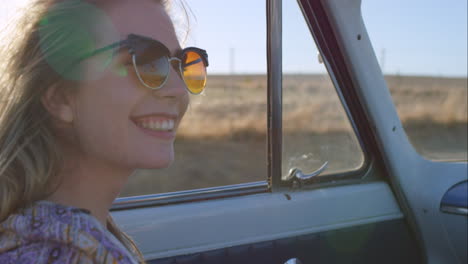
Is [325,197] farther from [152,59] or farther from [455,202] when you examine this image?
[152,59]

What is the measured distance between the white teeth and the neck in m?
0.13

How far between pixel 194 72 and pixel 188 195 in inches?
34.5

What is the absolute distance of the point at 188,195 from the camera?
1.96m

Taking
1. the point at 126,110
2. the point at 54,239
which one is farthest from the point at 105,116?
the point at 54,239

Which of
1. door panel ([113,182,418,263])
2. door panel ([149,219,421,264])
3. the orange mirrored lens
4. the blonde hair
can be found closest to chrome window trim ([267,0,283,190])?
door panel ([113,182,418,263])

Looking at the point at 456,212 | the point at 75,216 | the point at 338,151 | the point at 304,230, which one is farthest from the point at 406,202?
the point at 75,216

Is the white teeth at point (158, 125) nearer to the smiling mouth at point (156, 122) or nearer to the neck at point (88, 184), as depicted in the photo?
the smiling mouth at point (156, 122)

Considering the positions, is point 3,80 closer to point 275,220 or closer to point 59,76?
point 59,76

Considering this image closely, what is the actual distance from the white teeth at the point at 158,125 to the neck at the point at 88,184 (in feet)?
0.42

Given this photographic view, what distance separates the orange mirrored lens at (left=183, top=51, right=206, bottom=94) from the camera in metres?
1.17

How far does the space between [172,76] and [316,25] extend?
1137mm

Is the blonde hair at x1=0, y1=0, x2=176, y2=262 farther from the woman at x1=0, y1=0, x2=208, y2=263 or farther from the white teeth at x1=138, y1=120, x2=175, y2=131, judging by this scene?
the white teeth at x1=138, y1=120, x2=175, y2=131

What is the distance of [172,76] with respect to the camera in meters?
1.10

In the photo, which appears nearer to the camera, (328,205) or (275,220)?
(275,220)
